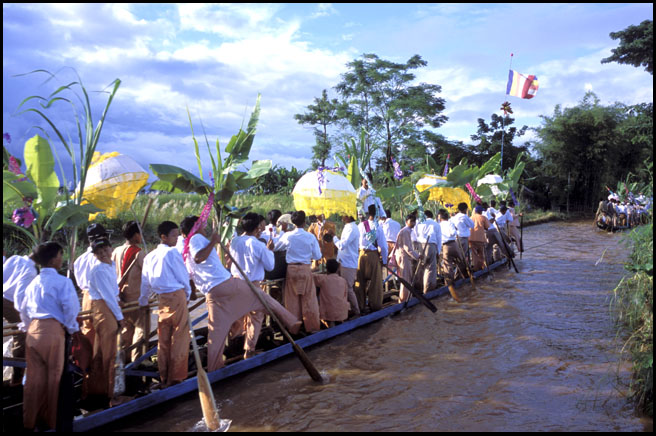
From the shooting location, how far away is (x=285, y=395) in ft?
17.8

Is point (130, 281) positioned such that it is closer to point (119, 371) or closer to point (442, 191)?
point (119, 371)

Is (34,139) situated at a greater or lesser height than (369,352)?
greater

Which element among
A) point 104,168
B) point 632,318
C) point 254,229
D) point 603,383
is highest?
point 104,168

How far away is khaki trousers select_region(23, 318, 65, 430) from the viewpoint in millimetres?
3980

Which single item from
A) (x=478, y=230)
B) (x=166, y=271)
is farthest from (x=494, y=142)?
(x=166, y=271)

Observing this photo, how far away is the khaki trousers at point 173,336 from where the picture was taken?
4.95 meters

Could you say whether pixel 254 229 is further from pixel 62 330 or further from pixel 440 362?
pixel 440 362

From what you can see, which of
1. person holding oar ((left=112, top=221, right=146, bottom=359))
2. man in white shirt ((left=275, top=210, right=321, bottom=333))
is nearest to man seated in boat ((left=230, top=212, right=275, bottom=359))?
man in white shirt ((left=275, top=210, right=321, bottom=333))

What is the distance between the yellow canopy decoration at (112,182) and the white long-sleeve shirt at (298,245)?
2.07 meters

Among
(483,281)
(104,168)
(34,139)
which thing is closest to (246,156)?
(104,168)

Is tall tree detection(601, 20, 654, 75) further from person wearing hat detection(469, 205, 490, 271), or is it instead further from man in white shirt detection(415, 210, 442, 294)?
man in white shirt detection(415, 210, 442, 294)

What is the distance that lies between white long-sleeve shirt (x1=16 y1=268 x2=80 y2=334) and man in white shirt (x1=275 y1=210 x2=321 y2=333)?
10.1 feet

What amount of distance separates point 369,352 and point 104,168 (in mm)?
4420

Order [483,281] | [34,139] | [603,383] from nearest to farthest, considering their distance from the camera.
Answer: [34,139], [603,383], [483,281]
